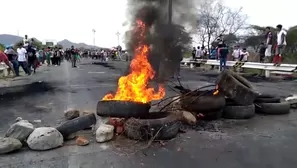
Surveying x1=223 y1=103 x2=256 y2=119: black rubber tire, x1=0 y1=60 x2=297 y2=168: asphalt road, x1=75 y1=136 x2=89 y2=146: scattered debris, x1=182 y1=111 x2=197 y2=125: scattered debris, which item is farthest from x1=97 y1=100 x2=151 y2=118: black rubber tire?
x1=223 y1=103 x2=256 y2=119: black rubber tire

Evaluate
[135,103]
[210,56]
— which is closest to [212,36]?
[210,56]

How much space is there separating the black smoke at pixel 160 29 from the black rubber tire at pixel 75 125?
7.81 feet

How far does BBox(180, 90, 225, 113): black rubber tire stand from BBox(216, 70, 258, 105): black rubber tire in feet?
0.62

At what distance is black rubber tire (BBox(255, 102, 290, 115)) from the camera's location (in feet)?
24.7

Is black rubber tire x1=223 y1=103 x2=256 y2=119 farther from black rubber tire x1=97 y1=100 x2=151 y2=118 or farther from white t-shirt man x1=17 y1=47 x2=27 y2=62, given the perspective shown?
white t-shirt man x1=17 y1=47 x2=27 y2=62

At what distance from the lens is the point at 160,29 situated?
26.1 feet

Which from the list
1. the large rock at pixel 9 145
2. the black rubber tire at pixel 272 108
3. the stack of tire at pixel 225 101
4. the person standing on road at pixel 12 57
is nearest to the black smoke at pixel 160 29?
the stack of tire at pixel 225 101

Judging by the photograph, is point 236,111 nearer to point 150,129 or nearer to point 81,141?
point 150,129

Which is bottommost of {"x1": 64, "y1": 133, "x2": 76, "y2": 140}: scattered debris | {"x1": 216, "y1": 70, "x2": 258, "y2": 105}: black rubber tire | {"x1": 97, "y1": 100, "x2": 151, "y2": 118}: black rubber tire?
{"x1": 64, "y1": 133, "x2": 76, "y2": 140}: scattered debris

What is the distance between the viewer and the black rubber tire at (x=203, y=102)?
6559 millimetres

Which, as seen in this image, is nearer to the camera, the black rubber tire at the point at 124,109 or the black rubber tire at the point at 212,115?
the black rubber tire at the point at 124,109

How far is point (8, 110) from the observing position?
7.82 meters

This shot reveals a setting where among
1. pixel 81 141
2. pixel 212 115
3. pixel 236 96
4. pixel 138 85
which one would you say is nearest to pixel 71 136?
pixel 81 141

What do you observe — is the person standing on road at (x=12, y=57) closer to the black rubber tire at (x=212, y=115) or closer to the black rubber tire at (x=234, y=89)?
the black rubber tire at (x=212, y=115)
